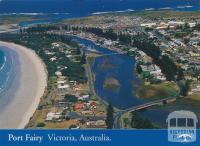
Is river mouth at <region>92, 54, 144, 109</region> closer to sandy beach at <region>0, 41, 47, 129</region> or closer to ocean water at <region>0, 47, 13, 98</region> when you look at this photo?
sandy beach at <region>0, 41, 47, 129</region>

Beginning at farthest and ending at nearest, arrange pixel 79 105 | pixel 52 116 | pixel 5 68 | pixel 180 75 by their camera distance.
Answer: pixel 5 68 → pixel 180 75 → pixel 79 105 → pixel 52 116

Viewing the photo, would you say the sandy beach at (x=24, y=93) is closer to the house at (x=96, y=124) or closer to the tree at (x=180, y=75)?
the house at (x=96, y=124)

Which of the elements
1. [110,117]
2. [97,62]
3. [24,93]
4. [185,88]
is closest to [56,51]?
[97,62]

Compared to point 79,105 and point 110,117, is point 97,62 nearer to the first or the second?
point 79,105

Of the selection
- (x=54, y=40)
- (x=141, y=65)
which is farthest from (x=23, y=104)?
(x=141, y=65)

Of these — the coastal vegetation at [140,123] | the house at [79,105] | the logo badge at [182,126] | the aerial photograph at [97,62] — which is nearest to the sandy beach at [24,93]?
the aerial photograph at [97,62]

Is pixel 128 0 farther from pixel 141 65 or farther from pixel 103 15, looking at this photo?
pixel 141 65
